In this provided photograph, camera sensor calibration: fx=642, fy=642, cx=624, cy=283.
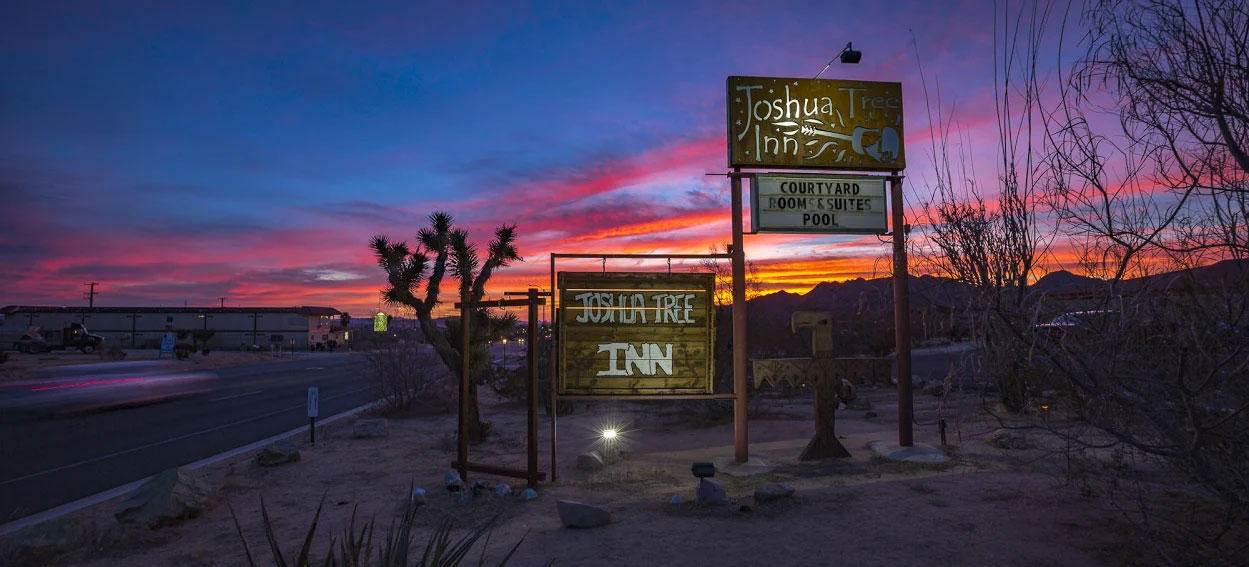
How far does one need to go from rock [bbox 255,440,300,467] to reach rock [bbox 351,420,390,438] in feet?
7.88

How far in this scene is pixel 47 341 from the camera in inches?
2035

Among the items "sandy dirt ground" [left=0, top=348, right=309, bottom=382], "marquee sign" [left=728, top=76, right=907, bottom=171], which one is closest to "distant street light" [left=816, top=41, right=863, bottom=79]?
"marquee sign" [left=728, top=76, right=907, bottom=171]

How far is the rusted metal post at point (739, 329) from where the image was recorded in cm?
992

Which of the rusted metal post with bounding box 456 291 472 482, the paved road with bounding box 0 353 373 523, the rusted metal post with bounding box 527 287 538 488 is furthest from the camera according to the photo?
the paved road with bounding box 0 353 373 523

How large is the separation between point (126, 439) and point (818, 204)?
14.6m

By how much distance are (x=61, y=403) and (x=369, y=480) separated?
12.7 metres

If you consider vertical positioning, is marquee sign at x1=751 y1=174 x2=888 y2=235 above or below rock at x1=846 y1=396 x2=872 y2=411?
above

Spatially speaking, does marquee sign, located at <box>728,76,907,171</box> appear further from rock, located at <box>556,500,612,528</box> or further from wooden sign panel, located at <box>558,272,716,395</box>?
rock, located at <box>556,500,612,528</box>

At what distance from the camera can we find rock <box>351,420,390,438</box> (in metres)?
13.1

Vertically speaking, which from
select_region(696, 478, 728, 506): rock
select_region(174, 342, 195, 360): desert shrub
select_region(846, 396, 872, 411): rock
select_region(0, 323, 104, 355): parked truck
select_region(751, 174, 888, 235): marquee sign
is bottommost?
select_region(846, 396, 872, 411): rock

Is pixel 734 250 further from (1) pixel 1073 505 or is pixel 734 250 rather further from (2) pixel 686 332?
(1) pixel 1073 505

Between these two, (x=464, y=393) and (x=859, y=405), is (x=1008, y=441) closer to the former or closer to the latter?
(x=859, y=405)

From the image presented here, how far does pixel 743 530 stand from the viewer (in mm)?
6434

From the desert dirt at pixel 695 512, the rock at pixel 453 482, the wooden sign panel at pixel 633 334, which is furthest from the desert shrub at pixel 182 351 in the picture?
the wooden sign panel at pixel 633 334
